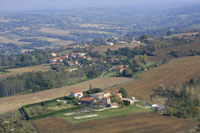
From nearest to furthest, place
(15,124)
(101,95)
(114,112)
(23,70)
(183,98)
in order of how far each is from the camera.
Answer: (15,124) < (114,112) < (183,98) < (101,95) < (23,70)

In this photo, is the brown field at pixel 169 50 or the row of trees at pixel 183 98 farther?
the brown field at pixel 169 50

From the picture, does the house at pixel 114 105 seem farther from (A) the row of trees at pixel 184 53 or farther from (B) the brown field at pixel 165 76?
(A) the row of trees at pixel 184 53

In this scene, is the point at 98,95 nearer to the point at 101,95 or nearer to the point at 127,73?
the point at 101,95

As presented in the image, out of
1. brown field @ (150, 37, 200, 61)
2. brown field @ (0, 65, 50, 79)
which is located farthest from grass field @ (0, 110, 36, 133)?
brown field @ (150, 37, 200, 61)

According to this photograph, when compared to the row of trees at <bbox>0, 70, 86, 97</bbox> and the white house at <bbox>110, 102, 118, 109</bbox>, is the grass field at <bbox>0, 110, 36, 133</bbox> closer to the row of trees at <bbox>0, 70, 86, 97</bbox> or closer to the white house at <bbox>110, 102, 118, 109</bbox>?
the white house at <bbox>110, 102, 118, 109</bbox>

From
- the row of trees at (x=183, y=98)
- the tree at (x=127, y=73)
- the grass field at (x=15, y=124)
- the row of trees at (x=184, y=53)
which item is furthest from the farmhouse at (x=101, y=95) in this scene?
the row of trees at (x=184, y=53)

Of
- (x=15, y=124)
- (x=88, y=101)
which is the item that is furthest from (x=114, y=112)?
(x=15, y=124)
